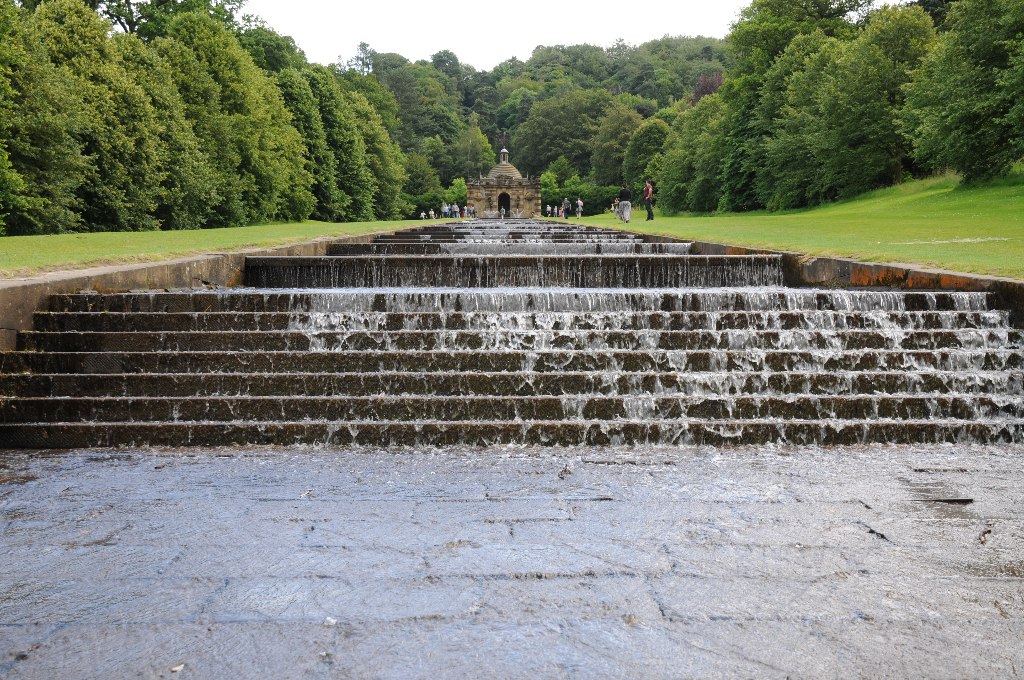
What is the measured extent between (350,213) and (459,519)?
51.2 metres

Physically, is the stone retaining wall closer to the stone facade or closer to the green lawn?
the green lawn

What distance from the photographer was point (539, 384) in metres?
6.82

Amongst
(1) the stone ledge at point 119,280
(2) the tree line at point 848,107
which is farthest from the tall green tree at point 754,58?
(1) the stone ledge at point 119,280

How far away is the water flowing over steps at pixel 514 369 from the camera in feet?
20.7

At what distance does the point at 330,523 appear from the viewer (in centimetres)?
419

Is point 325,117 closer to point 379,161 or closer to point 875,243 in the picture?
point 379,161

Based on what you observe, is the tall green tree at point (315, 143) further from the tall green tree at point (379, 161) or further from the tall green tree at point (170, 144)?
the tall green tree at point (170, 144)

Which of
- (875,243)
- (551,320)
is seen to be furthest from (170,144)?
(551,320)

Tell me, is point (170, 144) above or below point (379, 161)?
below

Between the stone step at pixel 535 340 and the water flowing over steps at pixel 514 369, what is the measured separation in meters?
0.01

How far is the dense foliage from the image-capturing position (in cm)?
2444

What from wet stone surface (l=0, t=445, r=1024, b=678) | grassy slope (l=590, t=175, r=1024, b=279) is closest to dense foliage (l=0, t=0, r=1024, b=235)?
grassy slope (l=590, t=175, r=1024, b=279)

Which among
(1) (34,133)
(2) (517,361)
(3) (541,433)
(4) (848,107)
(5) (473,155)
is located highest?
(5) (473,155)

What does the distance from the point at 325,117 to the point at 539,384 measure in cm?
4934
